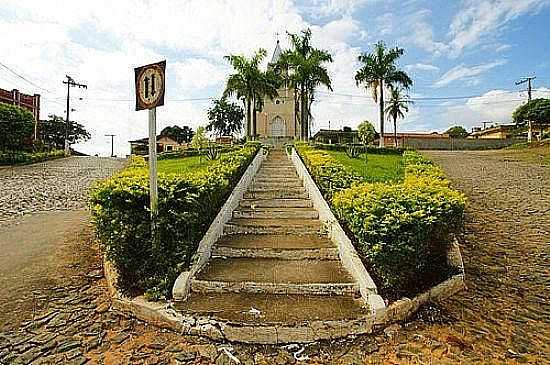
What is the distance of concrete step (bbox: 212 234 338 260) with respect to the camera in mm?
6078

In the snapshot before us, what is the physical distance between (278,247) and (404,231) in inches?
81.9

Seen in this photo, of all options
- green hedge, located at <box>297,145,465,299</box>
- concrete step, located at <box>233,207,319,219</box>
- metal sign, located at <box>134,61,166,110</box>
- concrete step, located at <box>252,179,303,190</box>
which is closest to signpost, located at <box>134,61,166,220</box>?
metal sign, located at <box>134,61,166,110</box>

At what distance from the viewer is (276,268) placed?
5.69 metres

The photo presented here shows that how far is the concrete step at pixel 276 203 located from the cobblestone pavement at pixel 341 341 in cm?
312

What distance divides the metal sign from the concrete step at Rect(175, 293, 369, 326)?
2268 millimetres

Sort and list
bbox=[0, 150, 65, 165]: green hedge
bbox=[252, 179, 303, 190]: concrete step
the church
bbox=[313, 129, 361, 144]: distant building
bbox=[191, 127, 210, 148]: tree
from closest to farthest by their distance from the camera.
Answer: bbox=[252, 179, 303, 190]: concrete step
bbox=[191, 127, 210, 148]: tree
bbox=[0, 150, 65, 165]: green hedge
the church
bbox=[313, 129, 361, 144]: distant building

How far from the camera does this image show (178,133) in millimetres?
64562

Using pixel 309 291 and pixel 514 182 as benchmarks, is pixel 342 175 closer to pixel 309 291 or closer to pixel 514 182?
pixel 309 291

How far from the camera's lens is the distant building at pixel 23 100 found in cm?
3781

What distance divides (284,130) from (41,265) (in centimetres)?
3453

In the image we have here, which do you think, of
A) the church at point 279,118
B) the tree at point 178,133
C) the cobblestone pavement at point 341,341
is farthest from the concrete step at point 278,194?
the tree at point 178,133

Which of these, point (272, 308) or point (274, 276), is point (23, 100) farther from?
point (272, 308)

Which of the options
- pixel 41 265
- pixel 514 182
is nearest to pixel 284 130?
pixel 514 182

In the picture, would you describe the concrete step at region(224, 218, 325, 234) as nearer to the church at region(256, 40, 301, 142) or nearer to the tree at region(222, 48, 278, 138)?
the tree at region(222, 48, 278, 138)
